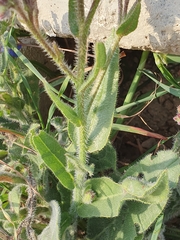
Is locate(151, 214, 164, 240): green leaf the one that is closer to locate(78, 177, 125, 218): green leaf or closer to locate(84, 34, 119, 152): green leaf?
locate(78, 177, 125, 218): green leaf

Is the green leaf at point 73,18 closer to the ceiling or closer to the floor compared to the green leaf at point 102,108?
closer to the ceiling

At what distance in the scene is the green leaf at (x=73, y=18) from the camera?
1.12 metres

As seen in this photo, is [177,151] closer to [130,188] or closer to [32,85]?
[130,188]

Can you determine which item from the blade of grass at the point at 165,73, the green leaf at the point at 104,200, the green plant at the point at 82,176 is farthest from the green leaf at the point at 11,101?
the blade of grass at the point at 165,73

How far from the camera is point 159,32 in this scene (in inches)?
55.8

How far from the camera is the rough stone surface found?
54.2 inches

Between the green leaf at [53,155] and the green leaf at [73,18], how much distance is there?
0.35 meters

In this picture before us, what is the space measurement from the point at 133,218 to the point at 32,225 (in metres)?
0.35

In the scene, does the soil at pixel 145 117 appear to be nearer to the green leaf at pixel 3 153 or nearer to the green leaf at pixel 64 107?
the green leaf at pixel 3 153

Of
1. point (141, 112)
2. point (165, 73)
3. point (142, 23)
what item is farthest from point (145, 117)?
point (142, 23)

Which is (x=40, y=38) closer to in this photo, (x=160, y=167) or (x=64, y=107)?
(x=64, y=107)

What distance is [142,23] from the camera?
144cm

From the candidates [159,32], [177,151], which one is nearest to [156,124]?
[177,151]

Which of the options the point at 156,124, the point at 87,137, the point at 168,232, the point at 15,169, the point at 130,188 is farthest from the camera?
the point at 156,124
